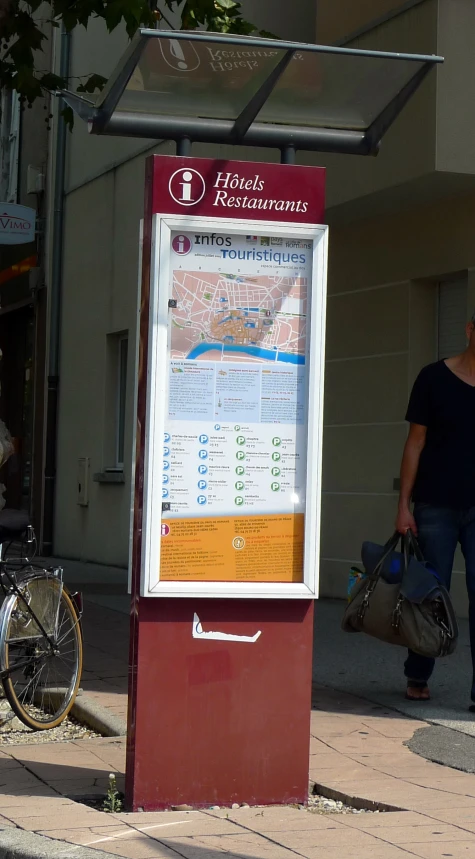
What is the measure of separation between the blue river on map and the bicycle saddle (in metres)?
2.12

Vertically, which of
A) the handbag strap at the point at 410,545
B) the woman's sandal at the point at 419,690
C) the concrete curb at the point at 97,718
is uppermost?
the handbag strap at the point at 410,545

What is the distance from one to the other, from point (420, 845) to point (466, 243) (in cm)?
671

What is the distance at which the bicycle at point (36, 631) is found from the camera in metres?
6.59

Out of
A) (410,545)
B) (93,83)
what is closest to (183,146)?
(410,545)

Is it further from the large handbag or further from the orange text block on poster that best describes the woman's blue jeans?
the orange text block on poster

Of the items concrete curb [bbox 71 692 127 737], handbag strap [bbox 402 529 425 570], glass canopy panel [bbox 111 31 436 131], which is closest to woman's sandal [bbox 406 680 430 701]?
handbag strap [bbox 402 529 425 570]

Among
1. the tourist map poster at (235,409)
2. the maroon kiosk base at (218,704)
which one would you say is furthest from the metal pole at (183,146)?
the maroon kiosk base at (218,704)

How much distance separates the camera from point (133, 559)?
193 inches

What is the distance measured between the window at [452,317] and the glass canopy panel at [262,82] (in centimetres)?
547

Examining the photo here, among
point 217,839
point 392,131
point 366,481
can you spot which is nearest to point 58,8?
point 392,131

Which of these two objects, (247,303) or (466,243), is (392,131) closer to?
(466,243)

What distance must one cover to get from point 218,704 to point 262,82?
2356 mm

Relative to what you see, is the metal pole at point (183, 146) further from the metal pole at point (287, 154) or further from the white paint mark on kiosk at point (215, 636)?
the white paint mark on kiosk at point (215, 636)

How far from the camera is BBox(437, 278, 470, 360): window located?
35.4 feet
